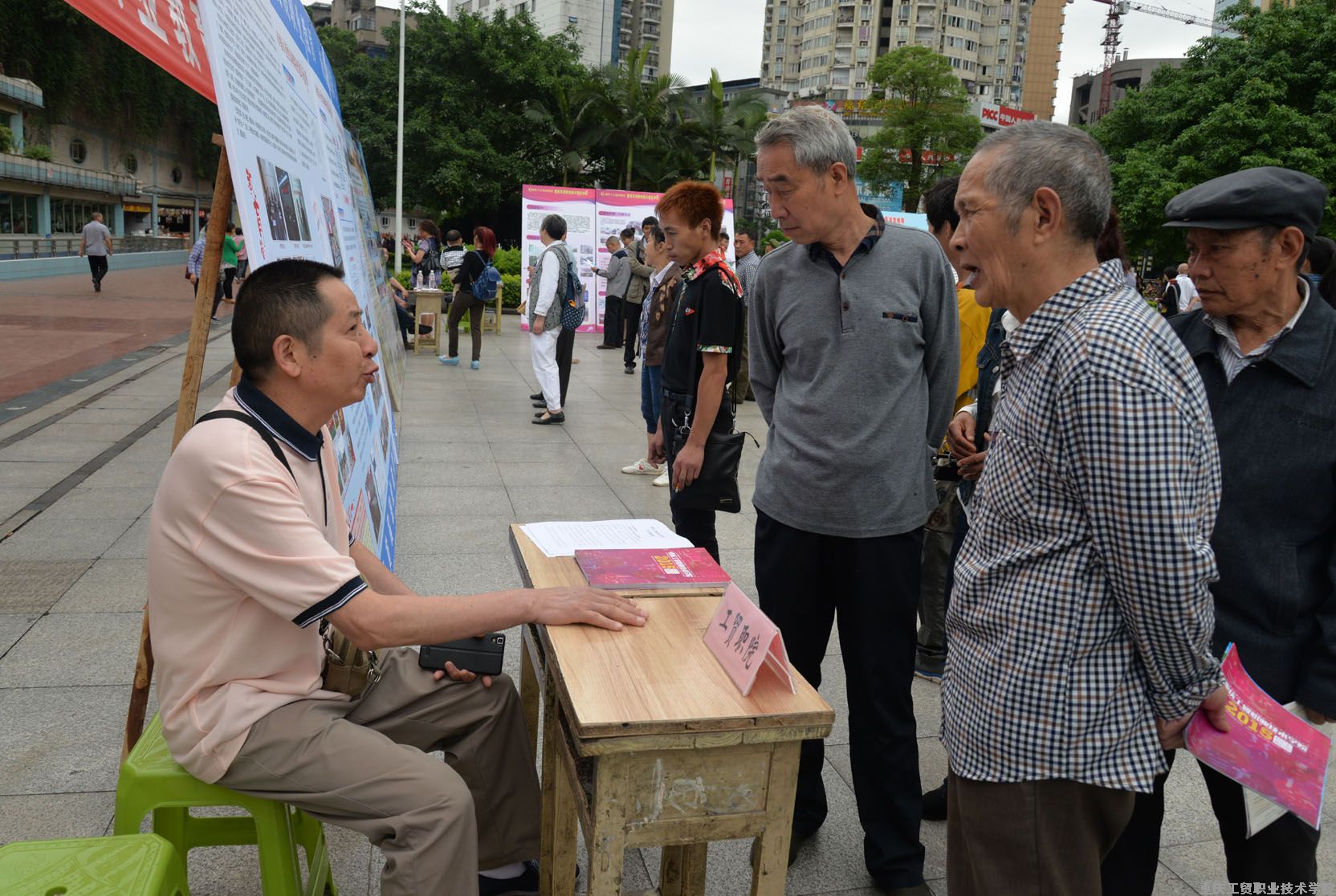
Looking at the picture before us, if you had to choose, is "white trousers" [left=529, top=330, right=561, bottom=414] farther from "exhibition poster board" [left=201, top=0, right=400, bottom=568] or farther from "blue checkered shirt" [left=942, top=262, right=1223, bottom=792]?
"blue checkered shirt" [left=942, top=262, right=1223, bottom=792]

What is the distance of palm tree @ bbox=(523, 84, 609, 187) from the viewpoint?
31.9 meters

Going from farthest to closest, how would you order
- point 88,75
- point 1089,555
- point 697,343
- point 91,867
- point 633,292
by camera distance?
1. point 88,75
2. point 633,292
3. point 697,343
4. point 91,867
5. point 1089,555

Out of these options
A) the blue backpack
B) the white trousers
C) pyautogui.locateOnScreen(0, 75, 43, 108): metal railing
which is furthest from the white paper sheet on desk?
pyautogui.locateOnScreen(0, 75, 43, 108): metal railing

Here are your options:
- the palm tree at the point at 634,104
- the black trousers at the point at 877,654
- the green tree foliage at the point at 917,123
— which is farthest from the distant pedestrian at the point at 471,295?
the green tree foliage at the point at 917,123

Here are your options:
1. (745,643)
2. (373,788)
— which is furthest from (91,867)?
(745,643)

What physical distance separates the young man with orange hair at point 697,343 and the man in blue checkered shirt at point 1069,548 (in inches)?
69.8

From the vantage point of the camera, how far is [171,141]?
51531 mm

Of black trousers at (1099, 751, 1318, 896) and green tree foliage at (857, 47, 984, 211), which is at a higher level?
green tree foliage at (857, 47, 984, 211)

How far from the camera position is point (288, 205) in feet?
9.14

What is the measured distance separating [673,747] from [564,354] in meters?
7.07

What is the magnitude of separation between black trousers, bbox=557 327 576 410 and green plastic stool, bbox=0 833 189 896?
22.2 feet

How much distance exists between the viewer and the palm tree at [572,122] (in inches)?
1254

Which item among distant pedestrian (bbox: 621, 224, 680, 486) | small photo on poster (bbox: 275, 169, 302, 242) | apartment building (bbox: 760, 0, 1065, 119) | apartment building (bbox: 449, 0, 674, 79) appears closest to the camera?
small photo on poster (bbox: 275, 169, 302, 242)

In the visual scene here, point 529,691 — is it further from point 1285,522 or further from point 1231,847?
point 1285,522
